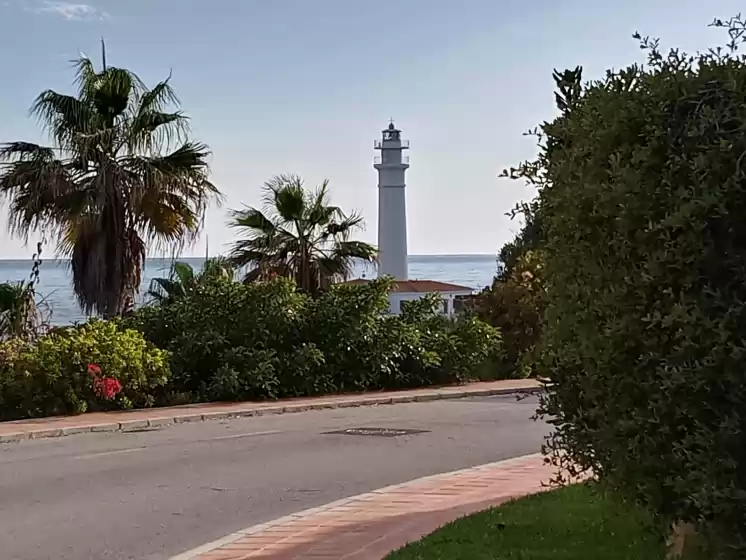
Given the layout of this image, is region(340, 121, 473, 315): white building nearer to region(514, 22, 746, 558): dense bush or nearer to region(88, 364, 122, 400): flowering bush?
region(88, 364, 122, 400): flowering bush

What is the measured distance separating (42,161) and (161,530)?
15.4m

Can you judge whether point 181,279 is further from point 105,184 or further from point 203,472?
point 203,472

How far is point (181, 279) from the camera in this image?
24.8 m

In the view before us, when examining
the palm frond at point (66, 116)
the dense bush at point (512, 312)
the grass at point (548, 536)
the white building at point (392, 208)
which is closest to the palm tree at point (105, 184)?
the palm frond at point (66, 116)

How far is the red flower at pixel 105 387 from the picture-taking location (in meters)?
18.6

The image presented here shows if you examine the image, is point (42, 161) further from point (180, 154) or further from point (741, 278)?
point (741, 278)

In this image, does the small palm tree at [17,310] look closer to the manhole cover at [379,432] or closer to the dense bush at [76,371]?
the dense bush at [76,371]

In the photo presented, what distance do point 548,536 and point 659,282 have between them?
125 inches

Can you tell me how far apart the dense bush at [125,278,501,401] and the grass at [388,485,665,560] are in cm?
1292

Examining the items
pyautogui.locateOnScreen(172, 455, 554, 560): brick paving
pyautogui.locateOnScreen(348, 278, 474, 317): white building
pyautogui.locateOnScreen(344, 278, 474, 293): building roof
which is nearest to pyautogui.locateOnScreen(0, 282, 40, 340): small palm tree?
pyautogui.locateOnScreen(172, 455, 554, 560): brick paving

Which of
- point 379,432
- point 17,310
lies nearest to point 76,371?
point 17,310

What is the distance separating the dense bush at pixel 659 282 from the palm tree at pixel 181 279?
60.1ft

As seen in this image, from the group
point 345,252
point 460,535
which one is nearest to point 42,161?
point 345,252

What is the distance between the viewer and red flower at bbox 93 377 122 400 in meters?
18.6
